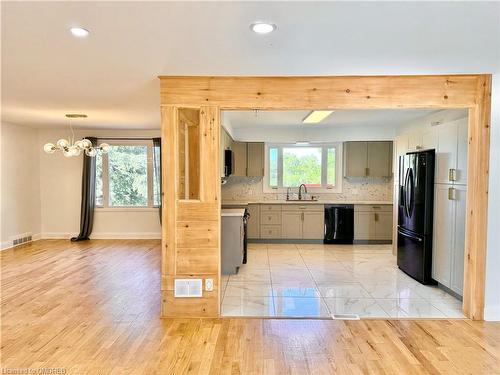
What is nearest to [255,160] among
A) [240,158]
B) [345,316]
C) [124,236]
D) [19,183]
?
[240,158]

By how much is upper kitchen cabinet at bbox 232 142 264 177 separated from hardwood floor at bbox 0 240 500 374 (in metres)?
4.03

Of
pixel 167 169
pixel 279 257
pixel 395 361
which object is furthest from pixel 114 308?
pixel 279 257

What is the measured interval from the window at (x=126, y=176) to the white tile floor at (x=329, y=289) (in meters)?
3.04

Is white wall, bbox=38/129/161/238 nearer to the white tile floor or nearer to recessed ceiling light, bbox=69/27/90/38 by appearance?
the white tile floor

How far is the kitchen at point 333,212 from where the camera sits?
420 cm

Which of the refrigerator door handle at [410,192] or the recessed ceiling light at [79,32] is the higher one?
the recessed ceiling light at [79,32]

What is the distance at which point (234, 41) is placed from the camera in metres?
2.61

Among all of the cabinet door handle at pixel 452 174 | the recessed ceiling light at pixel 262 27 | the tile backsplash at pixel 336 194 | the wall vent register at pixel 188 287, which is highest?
the recessed ceiling light at pixel 262 27

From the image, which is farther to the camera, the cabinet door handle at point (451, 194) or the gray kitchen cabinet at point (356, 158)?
the gray kitchen cabinet at point (356, 158)

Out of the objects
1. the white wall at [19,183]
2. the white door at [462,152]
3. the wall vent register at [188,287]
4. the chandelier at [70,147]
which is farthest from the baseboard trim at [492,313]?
the white wall at [19,183]

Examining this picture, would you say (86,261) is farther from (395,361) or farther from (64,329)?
(395,361)

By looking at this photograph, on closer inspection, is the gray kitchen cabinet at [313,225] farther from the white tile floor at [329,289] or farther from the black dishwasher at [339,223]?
the white tile floor at [329,289]

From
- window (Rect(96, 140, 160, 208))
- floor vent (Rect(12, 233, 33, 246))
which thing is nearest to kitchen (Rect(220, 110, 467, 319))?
window (Rect(96, 140, 160, 208))

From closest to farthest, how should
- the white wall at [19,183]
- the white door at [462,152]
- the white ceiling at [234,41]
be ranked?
1. the white ceiling at [234,41]
2. the white door at [462,152]
3. the white wall at [19,183]
